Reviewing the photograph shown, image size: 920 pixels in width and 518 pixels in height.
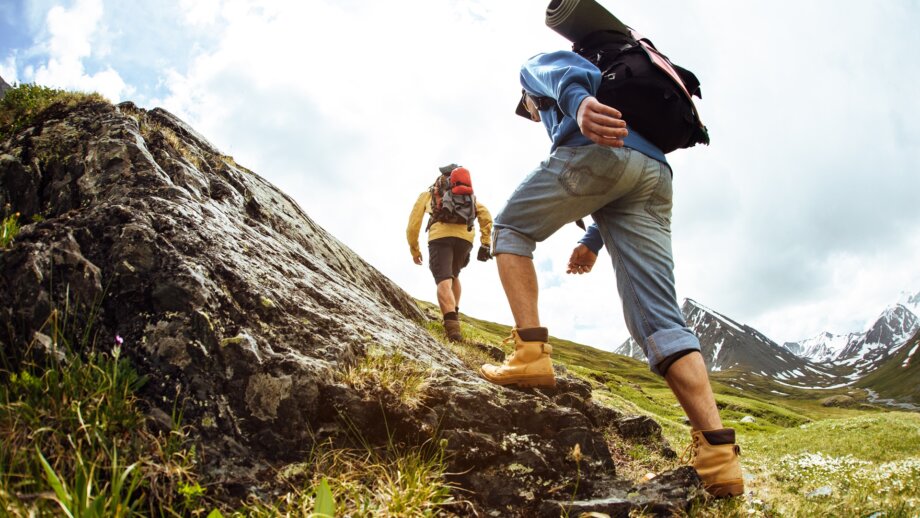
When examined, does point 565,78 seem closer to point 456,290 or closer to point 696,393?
point 696,393

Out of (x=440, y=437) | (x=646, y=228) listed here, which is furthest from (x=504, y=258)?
(x=440, y=437)

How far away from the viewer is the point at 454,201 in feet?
35.9

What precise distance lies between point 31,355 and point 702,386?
416 cm

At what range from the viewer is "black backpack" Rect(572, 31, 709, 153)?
12.9 ft

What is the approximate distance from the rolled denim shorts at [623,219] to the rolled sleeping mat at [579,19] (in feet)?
3.60

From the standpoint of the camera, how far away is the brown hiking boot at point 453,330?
10445mm

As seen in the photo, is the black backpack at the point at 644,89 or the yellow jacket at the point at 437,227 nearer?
the black backpack at the point at 644,89

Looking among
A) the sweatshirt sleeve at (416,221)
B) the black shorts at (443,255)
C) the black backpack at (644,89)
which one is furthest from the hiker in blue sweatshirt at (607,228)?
the sweatshirt sleeve at (416,221)

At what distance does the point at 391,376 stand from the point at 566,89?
8.09ft

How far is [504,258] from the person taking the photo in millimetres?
4250

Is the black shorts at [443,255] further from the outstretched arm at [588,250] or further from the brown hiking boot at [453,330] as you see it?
the outstretched arm at [588,250]

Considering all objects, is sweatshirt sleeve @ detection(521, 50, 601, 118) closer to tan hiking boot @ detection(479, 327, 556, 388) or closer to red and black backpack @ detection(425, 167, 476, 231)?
tan hiking boot @ detection(479, 327, 556, 388)

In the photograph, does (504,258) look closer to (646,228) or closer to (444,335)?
(646,228)

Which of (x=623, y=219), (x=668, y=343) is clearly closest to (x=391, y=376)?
(x=668, y=343)
